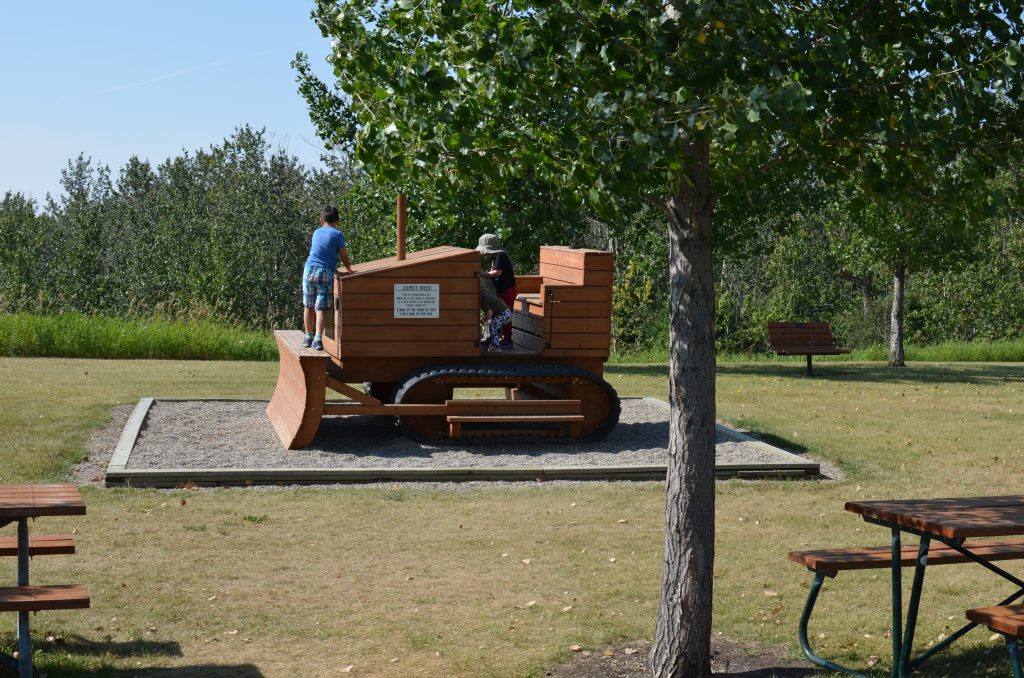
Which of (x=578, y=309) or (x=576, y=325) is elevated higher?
(x=578, y=309)

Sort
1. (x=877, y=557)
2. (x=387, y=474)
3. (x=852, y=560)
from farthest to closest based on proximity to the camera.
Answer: (x=387, y=474) → (x=877, y=557) → (x=852, y=560)

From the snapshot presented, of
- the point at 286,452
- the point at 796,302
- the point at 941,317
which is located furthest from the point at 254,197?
the point at 286,452

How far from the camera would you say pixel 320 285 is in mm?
12008

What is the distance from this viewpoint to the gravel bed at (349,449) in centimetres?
1058

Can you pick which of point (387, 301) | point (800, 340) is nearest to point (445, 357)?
point (387, 301)

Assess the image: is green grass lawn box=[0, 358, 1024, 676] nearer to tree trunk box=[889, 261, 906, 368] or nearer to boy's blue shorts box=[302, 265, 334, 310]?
boy's blue shorts box=[302, 265, 334, 310]

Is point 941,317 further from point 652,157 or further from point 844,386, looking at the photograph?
point 652,157

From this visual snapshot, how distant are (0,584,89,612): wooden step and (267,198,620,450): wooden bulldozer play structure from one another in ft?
18.8

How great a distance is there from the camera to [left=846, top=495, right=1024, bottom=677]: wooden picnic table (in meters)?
5.00

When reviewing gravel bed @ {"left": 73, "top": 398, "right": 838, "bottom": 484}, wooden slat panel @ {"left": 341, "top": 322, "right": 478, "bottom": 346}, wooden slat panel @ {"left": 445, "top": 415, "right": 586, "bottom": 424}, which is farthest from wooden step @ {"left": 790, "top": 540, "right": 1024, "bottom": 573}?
wooden slat panel @ {"left": 341, "top": 322, "right": 478, "bottom": 346}

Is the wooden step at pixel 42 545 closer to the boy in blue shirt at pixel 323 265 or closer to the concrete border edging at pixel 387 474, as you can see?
the concrete border edging at pixel 387 474

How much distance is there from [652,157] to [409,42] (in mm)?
1362

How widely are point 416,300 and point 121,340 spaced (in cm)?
1068

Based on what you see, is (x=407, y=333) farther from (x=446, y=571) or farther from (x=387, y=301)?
(x=446, y=571)
